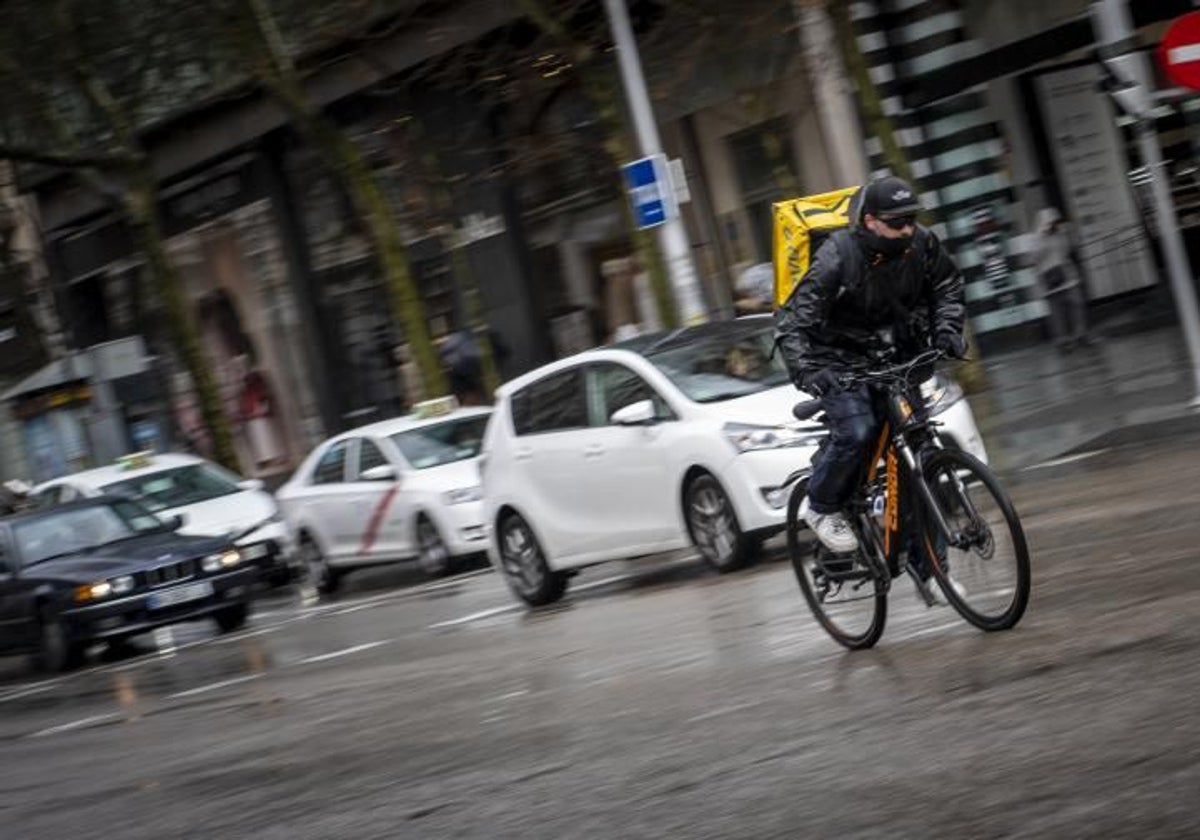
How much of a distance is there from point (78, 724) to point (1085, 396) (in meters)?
10.6

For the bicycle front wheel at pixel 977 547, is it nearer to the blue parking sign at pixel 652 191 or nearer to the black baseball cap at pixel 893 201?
the black baseball cap at pixel 893 201

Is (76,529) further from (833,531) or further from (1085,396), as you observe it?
(833,531)

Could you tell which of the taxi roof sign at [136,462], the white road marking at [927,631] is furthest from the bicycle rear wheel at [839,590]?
the taxi roof sign at [136,462]

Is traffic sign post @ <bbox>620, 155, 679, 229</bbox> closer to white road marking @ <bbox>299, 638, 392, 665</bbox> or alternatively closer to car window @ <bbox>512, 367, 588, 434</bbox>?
car window @ <bbox>512, 367, 588, 434</bbox>

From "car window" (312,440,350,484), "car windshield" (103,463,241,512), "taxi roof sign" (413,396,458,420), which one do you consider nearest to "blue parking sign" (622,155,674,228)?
"taxi roof sign" (413,396,458,420)

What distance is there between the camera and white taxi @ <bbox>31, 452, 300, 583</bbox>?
1009 inches

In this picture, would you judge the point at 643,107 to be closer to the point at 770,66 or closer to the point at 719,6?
the point at 719,6

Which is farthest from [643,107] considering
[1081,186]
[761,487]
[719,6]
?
[761,487]

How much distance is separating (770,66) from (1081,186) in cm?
431

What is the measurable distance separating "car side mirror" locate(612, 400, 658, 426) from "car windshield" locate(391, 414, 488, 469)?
7.69 m

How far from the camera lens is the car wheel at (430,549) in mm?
22703

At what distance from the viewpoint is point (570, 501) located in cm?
1672

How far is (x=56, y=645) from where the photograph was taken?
2067 centimetres

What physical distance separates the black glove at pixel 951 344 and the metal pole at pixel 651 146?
50.2 ft
